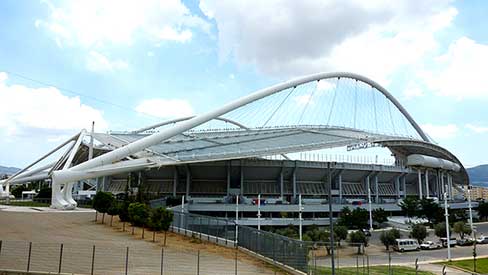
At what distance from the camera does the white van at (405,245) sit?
158 ft

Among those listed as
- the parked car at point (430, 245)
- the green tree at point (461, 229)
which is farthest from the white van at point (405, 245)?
the green tree at point (461, 229)

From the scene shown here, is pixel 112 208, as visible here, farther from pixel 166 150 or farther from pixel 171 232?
pixel 166 150

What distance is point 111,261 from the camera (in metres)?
20.0

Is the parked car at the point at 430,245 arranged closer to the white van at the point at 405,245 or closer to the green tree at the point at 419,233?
the green tree at the point at 419,233

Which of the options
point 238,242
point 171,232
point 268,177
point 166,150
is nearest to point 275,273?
point 238,242

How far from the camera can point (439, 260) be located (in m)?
41.7

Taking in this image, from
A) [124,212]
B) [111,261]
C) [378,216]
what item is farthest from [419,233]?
[111,261]

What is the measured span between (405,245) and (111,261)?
39.7m

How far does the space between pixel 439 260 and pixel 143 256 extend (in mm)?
33245

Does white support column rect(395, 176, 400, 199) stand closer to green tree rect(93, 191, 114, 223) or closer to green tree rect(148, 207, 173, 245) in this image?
green tree rect(93, 191, 114, 223)

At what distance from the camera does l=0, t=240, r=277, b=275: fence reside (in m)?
17.9

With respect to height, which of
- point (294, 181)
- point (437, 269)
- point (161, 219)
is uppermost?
point (294, 181)

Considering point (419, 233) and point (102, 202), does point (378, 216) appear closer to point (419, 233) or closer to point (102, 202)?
point (419, 233)

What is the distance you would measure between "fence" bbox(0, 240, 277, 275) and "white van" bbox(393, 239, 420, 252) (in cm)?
3092
